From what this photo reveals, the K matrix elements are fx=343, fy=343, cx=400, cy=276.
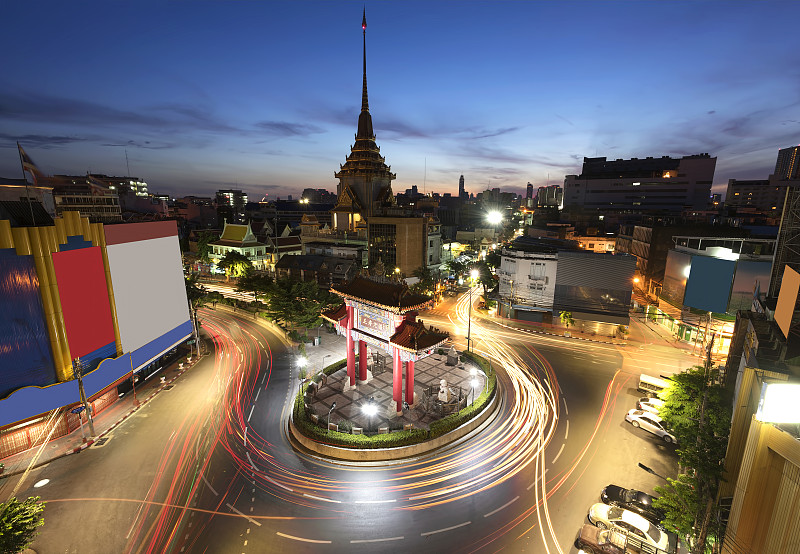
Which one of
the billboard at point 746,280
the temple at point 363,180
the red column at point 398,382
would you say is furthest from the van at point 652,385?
the temple at point 363,180

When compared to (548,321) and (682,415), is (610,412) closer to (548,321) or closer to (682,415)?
(682,415)

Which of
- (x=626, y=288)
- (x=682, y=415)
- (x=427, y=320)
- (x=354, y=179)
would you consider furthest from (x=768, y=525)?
(x=354, y=179)

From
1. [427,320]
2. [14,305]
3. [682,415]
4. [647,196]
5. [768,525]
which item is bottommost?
[427,320]

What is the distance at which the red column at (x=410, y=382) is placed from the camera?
87.8ft

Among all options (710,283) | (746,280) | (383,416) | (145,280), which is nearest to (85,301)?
(145,280)

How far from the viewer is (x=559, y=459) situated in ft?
74.8

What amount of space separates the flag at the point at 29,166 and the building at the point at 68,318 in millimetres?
4180

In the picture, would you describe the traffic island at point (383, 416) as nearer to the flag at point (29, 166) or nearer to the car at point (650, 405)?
the car at point (650, 405)

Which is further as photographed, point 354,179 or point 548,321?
point 354,179

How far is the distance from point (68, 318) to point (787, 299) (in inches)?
1821

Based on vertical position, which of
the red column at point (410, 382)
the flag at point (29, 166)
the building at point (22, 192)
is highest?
the flag at point (29, 166)

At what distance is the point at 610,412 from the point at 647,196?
11020 cm

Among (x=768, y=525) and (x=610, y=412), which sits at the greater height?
(x=768, y=525)

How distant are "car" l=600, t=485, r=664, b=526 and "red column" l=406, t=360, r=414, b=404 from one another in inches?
539
